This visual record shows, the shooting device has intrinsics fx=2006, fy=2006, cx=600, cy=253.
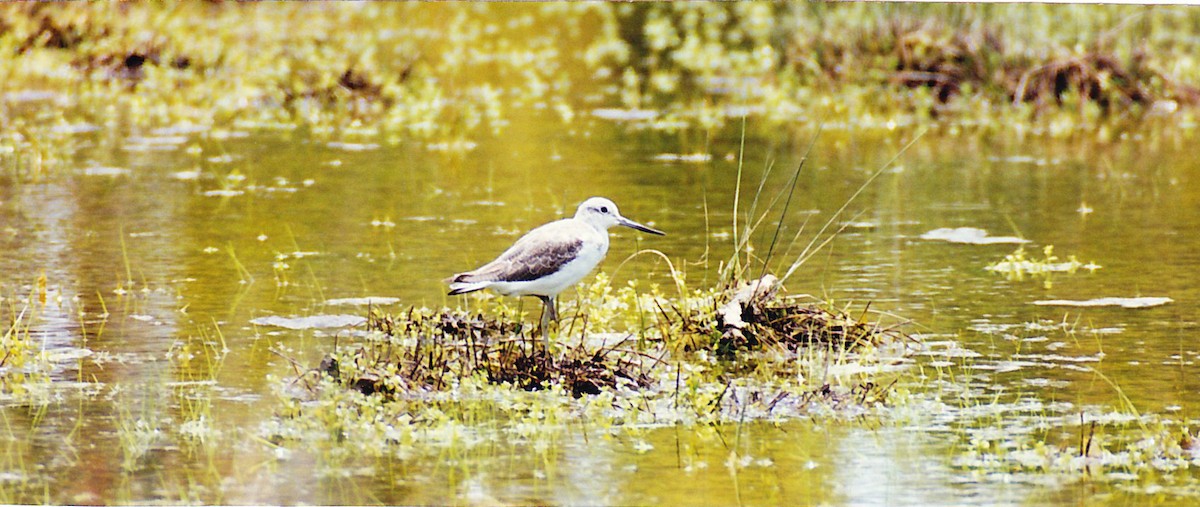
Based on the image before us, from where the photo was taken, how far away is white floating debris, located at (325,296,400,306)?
8.47m

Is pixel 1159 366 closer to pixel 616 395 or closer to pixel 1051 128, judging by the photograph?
pixel 616 395

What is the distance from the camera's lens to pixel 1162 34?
15.0m

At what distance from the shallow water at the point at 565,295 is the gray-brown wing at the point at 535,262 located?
77 cm

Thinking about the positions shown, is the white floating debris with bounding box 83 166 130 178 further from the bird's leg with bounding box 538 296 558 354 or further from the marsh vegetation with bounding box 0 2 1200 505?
→ the bird's leg with bounding box 538 296 558 354

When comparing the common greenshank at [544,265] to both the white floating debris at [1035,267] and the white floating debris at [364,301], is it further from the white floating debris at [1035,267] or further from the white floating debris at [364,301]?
the white floating debris at [1035,267]

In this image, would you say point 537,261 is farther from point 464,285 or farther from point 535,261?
point 464,285

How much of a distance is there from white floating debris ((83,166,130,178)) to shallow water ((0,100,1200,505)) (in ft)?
0.10

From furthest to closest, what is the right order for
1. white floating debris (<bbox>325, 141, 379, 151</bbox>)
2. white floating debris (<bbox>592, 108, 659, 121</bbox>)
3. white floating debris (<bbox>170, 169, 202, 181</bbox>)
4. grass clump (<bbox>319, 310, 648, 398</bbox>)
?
white floating debris (<bbox>592, 108, 659, 121</bbox>)
white floating debris (<bbox>325, 141, 379, 151</bbox>)
white floating debris (<bbox>170, 169, 202, 181</bbox>)
grass clump (<bbox>319, 310, 648, 398</bbox>)

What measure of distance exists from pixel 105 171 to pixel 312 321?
491 cm

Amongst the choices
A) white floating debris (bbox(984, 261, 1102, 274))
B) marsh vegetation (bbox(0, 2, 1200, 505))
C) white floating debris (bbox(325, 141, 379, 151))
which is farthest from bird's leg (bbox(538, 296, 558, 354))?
white floating debris (bbox(325, 141, 379, 151))

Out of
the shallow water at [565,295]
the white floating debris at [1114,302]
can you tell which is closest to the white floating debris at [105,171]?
the shallow water at [565,295]

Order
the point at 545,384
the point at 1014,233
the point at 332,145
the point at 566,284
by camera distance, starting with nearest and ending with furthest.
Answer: the point at 545,384
the point at 566,284
the point at 1014,233
the point at 332,145

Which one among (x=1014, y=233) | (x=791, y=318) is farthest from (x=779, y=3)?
(x=791, y=318)

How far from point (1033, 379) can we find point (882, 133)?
24.4 ft
